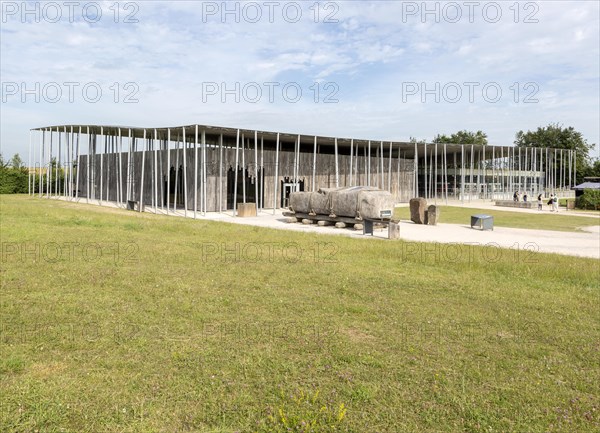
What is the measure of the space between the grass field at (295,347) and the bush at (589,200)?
102ft

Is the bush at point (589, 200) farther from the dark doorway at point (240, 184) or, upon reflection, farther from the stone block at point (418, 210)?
the dark doorway at point (240, 184)

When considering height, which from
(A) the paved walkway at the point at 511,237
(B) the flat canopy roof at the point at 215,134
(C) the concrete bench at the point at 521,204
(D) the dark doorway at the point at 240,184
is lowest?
(A) the paved walkway at the point at 511,237

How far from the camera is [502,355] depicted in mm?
5188

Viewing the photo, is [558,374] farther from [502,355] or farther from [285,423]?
[285,423]

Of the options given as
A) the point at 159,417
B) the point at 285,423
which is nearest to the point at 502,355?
the point at 285,423

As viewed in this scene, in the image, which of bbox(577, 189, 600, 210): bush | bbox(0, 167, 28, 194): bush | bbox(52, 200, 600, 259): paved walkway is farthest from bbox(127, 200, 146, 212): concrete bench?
bbox(577, 189, 600, 210): bush

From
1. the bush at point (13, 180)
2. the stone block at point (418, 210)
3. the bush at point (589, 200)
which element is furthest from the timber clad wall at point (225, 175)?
the bush at point (589, 200)

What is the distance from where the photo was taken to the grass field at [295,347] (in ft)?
12.6

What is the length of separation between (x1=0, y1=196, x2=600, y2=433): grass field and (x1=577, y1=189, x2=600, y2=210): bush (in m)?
30.9

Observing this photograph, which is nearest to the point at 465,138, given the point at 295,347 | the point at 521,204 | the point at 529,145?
the point at 529,145

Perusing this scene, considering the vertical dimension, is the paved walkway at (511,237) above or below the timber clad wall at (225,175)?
below

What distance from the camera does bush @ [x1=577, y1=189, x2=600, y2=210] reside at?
3653 cm

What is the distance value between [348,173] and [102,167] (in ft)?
68.4

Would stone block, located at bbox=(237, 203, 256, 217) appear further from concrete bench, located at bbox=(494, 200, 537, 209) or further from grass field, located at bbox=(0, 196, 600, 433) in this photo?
concrete bench, located at bbox=(494, 200, 537, 209)
